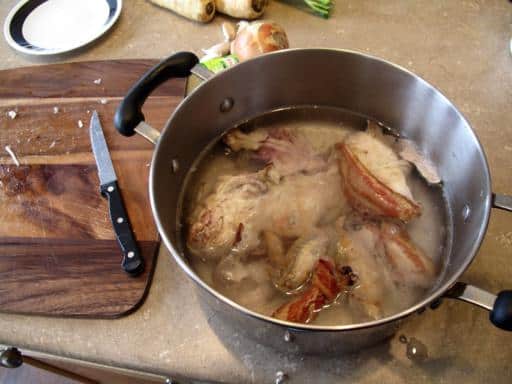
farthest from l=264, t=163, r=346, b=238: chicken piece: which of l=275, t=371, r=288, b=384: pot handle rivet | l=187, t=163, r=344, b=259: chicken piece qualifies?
l=275, t=371, r=288, b=384: pot handle rivet

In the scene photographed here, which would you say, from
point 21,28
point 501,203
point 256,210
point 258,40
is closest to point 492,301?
point 501,203

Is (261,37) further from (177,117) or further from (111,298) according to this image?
(111,298)

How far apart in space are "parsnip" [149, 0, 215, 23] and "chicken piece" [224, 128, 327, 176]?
16.4 inches

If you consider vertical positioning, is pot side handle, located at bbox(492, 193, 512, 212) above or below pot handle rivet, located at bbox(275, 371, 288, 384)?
above

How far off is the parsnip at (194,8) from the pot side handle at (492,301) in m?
0.90

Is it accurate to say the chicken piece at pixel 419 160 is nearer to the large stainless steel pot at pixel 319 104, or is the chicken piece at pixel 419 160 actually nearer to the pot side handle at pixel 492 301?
the large stainless steel pot at pixel 319 104

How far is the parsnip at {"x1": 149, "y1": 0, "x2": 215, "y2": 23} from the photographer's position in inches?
43.8

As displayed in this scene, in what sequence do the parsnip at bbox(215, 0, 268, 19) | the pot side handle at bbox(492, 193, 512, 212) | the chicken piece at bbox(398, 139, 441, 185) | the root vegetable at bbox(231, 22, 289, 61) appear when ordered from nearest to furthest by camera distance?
the pot side handle at bbox(492, 193, 512, 212)
the chicken piece at bbox(398, 139, 441, 185)
the root vegetable at bbox(231, 22, 289, 61)
the parsnip at bbox(215, 0, 268, 19)

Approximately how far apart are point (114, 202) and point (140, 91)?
0.22 metres

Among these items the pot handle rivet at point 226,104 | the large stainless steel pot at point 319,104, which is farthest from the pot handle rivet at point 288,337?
the pot handle rivet at point 226,104

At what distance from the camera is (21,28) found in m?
1.17

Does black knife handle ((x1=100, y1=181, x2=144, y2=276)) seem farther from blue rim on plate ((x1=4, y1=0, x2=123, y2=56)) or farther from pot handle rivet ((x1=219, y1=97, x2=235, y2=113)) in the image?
blue rim on plate ((x1=4, y1=0, x2=123, y2=56))

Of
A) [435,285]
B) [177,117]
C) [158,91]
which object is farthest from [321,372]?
[158,91]

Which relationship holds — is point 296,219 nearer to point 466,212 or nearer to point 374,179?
point 374,179
